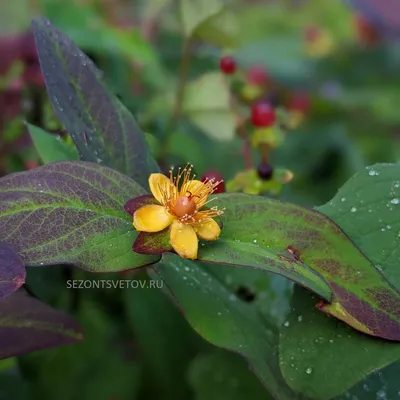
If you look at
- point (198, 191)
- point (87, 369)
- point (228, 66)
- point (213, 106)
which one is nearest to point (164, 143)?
point (213, 106)

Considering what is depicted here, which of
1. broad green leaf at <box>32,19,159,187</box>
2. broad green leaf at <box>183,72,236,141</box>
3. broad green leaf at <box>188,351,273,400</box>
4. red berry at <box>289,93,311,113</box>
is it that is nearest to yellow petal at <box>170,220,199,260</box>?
broad green leaf at <box>32,19,159,187</box>

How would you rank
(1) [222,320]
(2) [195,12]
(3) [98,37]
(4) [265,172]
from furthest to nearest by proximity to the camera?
(3) [98,37] → (2) [195,12] → (4) [265,172] → (1) [222,320]

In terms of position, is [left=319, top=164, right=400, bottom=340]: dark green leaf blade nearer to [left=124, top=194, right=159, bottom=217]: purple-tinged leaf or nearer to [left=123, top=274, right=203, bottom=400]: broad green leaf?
[left=124, top=194, right=159, bottom=217]: purple-tinged leaf

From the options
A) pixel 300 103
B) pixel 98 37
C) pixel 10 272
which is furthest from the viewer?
pixel 300 103

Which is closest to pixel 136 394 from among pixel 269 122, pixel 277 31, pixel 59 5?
pixel 269 122

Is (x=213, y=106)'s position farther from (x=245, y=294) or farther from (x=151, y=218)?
(x=151, y=218)

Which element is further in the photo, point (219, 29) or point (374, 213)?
point (219, 29)
